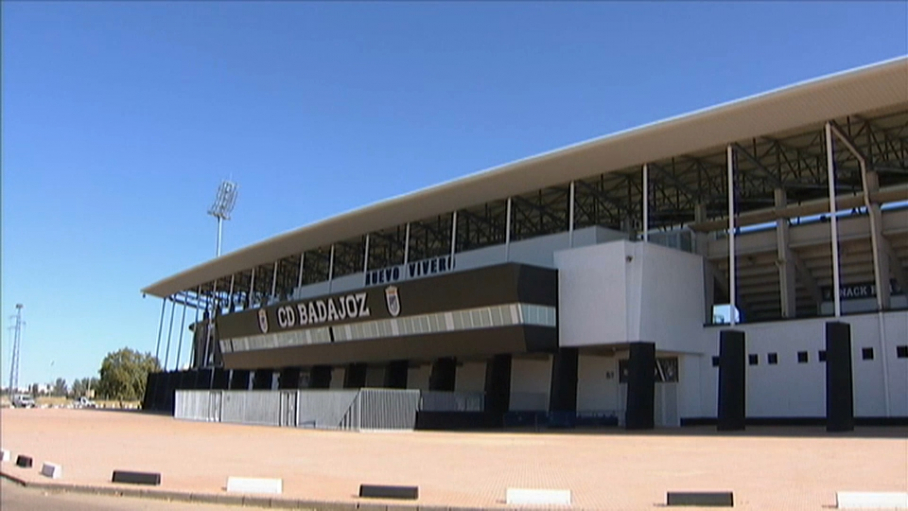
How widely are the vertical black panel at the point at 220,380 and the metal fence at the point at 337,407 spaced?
28710 millimetres

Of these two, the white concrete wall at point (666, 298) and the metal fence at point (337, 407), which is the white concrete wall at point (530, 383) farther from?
the white concrete wall at point (666, 298)

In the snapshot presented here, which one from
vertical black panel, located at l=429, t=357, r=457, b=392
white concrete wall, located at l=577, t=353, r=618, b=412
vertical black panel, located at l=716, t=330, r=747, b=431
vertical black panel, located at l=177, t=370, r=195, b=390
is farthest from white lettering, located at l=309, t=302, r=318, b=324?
vertical black panel, located at l=716, t=330, r=747, b=431

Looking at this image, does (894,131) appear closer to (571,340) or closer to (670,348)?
(670,348)

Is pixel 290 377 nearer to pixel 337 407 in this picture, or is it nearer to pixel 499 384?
pixel 499 384

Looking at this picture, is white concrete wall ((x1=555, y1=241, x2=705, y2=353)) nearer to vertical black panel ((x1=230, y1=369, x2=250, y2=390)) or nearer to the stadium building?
the stadium building

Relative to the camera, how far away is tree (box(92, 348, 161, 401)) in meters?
128

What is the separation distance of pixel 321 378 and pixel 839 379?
134 ft

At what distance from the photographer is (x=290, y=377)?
222 ft

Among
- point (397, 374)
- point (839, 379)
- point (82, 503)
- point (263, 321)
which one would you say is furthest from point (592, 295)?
point (263, 321)

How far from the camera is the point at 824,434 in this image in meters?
29.1

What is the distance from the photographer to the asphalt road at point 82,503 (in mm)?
12367

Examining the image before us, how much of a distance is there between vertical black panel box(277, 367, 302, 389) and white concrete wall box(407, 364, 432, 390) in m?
12.0

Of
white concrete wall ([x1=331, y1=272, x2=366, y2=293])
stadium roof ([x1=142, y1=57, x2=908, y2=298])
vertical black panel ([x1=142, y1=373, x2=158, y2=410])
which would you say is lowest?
vertical black panel ([x1=142, y1=373, x2=158, y2=410])

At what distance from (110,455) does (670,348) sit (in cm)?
2658
